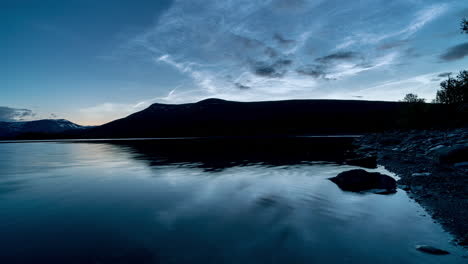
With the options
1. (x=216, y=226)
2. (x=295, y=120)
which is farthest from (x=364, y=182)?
(x=295, y=120)

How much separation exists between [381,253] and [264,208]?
477 centimetres

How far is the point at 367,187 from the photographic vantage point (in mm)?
12344

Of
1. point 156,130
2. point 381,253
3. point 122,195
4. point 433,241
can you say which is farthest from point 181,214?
point 156,130

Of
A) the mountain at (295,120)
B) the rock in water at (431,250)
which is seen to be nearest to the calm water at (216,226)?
the rock in water at (431,250)

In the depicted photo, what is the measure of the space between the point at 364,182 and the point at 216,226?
914 centimetres

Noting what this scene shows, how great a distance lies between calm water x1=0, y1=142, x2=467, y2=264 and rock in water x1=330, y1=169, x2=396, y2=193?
2.46 feet

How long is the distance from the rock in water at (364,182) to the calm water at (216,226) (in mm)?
749

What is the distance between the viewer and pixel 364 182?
41.2ft

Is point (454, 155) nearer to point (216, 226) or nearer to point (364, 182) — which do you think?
point (364, 182)

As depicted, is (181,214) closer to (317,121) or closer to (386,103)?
(317,121)

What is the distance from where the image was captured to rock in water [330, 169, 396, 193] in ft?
39.6

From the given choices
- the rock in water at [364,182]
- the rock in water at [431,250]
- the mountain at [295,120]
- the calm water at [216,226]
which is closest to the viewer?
the rock in water at [431,250]

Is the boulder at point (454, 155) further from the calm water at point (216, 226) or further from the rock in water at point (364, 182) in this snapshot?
the calm water at point (216, 226)

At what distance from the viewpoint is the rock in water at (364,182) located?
12.1m
